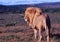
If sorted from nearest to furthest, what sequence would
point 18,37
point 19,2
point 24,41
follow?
1. point 24,41
2. point 18,37
3. point 19,2

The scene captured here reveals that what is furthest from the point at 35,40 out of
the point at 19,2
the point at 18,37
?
the point at 19,2

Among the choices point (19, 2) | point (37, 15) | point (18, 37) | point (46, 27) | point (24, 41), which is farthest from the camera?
point (19, 2)

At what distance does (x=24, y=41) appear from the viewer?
13.7 meters

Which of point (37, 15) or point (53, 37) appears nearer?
point (37, 15)

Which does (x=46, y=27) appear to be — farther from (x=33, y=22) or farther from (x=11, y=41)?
(x=11, y=41)

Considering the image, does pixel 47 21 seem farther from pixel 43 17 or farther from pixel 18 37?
pixel 18 37

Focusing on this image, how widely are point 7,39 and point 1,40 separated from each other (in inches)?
14.6

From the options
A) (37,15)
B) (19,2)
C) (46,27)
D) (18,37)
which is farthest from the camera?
(19,2)

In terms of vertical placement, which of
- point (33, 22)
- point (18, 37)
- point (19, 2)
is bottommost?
point (19, 2)

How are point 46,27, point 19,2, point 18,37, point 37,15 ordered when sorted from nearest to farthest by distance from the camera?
point 46,27 → point 37,15 → point 18,37 → point 19,2

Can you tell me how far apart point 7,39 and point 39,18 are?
2.67m

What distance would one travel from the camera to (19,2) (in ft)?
154

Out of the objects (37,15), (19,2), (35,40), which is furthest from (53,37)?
(19,2)

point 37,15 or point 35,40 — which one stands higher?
point 37,15
